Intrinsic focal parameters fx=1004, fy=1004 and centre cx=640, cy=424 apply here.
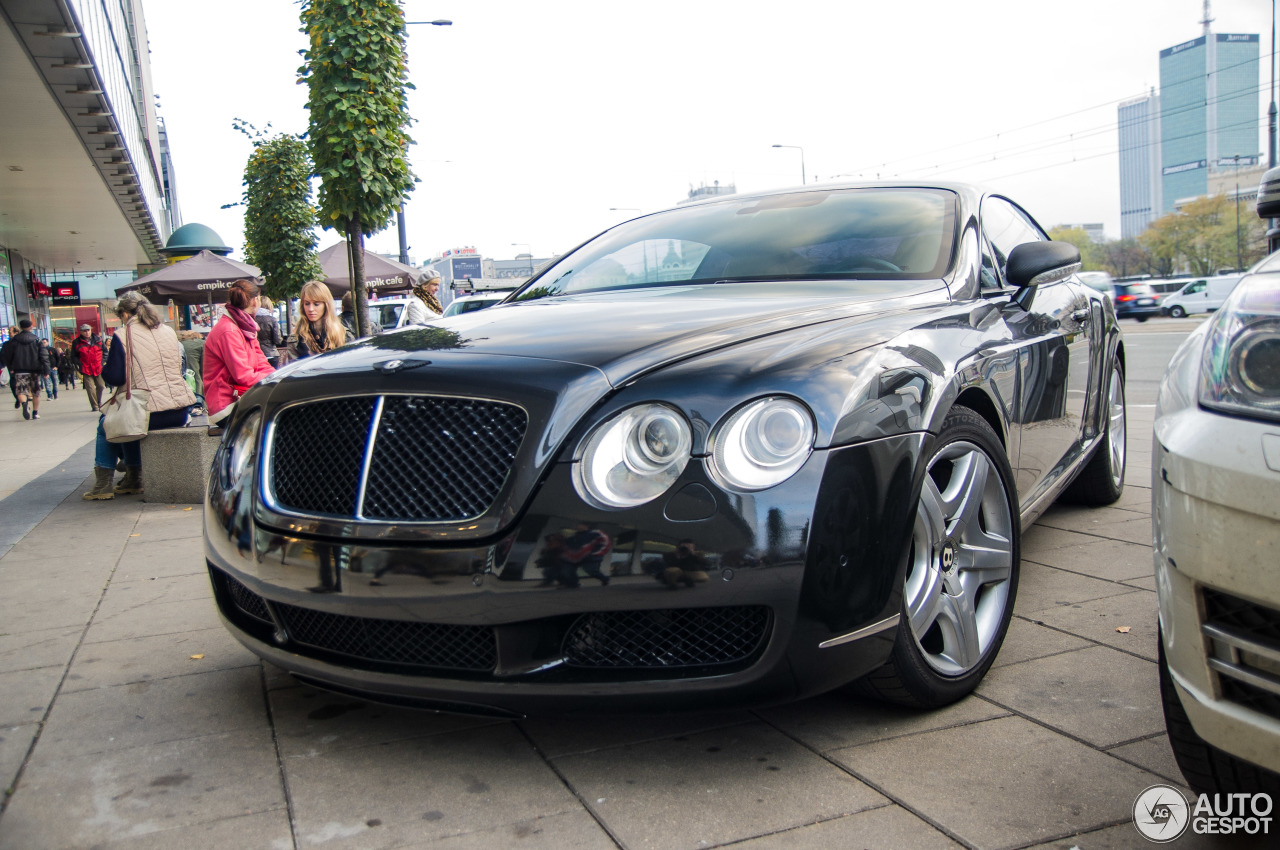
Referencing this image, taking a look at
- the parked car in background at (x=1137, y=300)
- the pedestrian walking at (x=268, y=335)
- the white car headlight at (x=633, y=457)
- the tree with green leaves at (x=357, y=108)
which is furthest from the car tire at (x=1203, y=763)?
the parked car in background at (x=1137, y=300)

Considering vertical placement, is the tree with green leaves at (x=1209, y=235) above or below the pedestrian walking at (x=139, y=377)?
above

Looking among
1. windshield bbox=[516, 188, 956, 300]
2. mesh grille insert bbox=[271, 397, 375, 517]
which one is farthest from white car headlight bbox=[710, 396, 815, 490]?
windshield bbox=[516, 188, 956, 300]

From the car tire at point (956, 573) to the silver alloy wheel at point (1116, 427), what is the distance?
7.28 ft

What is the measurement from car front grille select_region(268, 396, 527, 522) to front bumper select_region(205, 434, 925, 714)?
9 centimetres

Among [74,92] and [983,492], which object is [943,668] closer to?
[983,492]

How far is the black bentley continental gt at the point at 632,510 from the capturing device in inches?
81.1

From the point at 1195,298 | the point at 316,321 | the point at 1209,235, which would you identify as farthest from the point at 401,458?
the point at 1209,235

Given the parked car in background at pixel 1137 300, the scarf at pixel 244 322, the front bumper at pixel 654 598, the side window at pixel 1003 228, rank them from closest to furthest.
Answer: the front bumper at pixel 654 598 → the side window at pixel 1003 228 → the scarf at pixel 244 322 → the parked car in background at pixel 1137 300

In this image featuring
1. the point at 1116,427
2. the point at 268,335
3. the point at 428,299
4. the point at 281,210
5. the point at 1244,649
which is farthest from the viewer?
the point at 281,210

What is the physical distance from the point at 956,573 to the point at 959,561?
37 millimetres

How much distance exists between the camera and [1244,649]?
1577 mm

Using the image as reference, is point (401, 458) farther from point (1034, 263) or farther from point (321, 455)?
point (1034, 263)

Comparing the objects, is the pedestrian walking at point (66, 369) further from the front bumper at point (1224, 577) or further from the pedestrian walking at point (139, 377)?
the front bumper at point (1224, 577)

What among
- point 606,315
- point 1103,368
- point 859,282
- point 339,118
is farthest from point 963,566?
point 339,118
